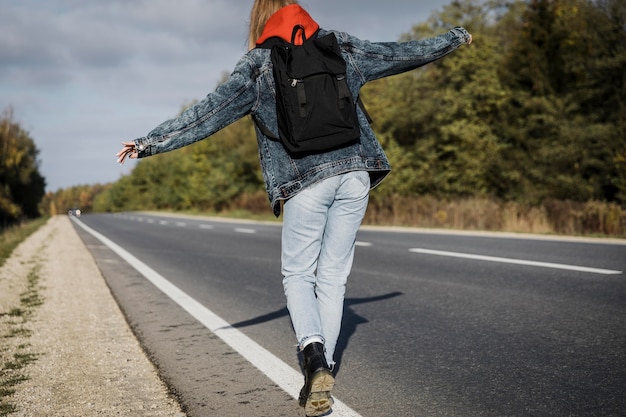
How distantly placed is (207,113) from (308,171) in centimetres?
54

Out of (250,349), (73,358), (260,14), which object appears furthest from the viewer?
(250,349)

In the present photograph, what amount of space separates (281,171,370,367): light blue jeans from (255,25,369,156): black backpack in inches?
8.3

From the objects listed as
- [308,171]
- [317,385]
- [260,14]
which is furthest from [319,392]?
[260,14]

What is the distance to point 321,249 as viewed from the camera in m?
2.91

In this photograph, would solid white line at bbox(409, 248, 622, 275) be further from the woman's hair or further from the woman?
the woman's hair

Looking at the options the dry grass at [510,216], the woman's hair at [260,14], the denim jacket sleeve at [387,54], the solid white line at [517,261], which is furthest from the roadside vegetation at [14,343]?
the dry grass at [510,216]

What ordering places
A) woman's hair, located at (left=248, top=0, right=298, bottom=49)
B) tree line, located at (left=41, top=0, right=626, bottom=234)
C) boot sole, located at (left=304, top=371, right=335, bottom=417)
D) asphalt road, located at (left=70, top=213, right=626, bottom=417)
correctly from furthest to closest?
tree line, located at (left=41, top=0, right=626, bottom=234)
asphalt road, located at (left=70, top=213, right=626, bottom=417)
woman's hair, located at (left=248, top=0, right=298, bottom=49)
boot sole, located at (left=304, top=371, right=335, bottom=417)

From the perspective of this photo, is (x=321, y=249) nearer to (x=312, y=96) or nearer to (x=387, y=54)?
(x=312, y=96)

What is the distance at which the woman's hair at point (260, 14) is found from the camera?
2.73 meters

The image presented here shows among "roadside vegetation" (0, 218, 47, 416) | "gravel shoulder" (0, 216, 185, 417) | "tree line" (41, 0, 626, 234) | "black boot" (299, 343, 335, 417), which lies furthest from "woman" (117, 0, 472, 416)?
"tree line" (41, 0, 626, 234)

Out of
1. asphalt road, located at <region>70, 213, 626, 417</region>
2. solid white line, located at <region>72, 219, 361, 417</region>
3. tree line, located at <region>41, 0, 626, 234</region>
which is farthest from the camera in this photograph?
tree line, located at <region>41, 0, 626, 234</region>

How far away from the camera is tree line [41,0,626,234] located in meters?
21.3

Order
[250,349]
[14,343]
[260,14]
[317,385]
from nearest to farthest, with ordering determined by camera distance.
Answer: [317,385] → [260,14] → [250,349] → [14,343]

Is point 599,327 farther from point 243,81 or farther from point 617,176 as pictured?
point 617,176
